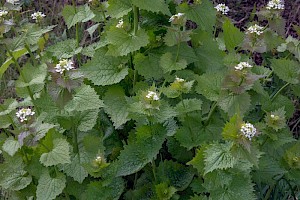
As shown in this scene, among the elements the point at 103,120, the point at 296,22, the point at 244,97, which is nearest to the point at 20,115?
the point at 103,120

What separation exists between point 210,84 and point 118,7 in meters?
0.53

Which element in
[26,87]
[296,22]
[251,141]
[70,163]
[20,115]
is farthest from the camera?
[296,22]

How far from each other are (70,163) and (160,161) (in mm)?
418

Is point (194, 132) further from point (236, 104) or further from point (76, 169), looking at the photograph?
point (76, 169)

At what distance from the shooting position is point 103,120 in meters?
2.25

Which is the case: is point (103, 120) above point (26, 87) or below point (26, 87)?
below

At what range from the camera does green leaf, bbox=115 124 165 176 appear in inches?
76.5

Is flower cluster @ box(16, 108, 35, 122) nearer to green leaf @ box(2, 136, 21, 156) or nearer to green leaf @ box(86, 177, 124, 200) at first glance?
green leaf @ box(2, 136, 21, 156)

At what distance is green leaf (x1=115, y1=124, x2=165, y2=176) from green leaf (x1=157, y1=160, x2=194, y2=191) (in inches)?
6.6

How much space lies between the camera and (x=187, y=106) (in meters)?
1.98

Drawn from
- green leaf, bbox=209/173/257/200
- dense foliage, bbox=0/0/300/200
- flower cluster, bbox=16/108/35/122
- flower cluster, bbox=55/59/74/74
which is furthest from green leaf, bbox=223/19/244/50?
flower cluster, bbox=16/108/35/122

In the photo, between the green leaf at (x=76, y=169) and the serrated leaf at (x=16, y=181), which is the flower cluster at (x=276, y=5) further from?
the serrated leaf at (x=16, y=181)

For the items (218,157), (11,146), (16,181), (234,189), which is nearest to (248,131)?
(218,157)

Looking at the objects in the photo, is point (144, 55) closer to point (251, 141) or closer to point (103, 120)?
point (103, 120)
